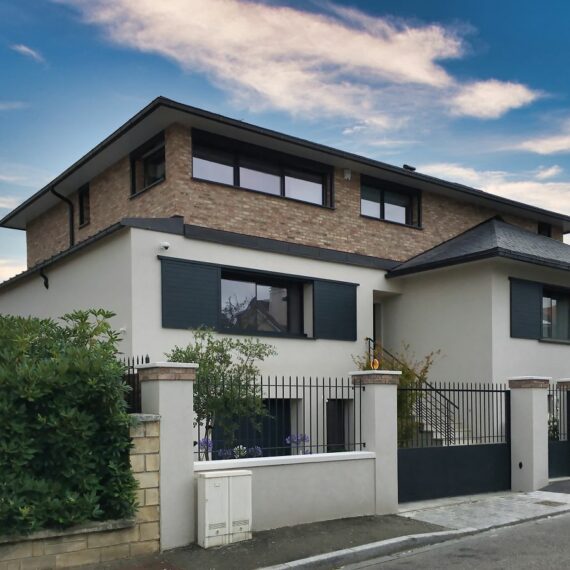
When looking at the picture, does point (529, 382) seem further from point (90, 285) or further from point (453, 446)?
point (90, 285)

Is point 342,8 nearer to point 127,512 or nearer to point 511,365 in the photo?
point 511,365

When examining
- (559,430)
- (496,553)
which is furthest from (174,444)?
(559,430)

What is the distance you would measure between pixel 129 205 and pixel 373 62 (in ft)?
20.1

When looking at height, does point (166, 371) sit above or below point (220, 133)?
below

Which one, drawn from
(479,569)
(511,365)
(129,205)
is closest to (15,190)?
(129,205)

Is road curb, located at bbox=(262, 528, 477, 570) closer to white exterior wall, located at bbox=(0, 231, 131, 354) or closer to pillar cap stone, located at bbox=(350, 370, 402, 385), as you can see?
pillar cap stone, located at bbox=(350, 370, 402, 385)

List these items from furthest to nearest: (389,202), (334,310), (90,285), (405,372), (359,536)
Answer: (389,202) < (334,310) < (90,285) < (405,372) < (359,536)

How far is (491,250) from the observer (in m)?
13.8

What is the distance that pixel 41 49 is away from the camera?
1166 cm

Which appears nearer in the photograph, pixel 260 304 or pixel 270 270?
pixel 270 270

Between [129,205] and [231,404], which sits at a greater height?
[129,205]

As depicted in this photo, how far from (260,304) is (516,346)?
5748 mm

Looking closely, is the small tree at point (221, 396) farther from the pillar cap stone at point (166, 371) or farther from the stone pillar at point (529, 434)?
the stone pillar at point (529, 434)

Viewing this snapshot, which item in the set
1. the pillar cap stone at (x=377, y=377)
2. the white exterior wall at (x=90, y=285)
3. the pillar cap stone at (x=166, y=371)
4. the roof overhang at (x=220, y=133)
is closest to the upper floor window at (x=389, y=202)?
the roof overhang at (x=220, y=133)
